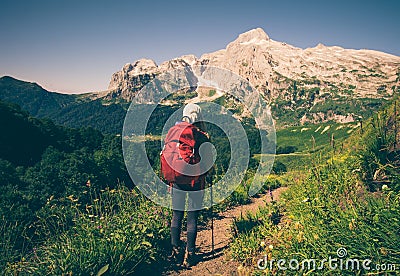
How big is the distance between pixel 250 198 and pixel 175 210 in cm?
466

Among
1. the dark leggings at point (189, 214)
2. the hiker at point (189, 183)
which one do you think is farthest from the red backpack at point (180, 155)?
the dark leggings at point (189, 214)

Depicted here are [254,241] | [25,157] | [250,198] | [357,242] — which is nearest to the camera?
[357,242]

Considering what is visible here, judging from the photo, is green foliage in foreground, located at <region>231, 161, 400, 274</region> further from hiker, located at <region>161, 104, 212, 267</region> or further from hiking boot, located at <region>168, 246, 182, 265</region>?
hiking boot, located at <region>168, 246, 182, 265</region>

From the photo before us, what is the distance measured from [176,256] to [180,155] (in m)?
1.86

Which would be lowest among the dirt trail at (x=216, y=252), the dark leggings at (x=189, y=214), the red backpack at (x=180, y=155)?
the dirt trail at (x=216, y=252)

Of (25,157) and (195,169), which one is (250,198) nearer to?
(195,169)

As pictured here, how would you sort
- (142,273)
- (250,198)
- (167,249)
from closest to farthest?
1. (142,273)
2. (167,249)
3. (250,198)

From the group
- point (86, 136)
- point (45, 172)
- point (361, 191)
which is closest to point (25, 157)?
point (45, 172)

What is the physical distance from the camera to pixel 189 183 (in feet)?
16.4

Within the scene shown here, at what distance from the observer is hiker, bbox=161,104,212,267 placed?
16.1 feet

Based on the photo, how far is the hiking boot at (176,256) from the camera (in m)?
5.05

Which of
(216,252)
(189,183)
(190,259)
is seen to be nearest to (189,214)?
(189,183)

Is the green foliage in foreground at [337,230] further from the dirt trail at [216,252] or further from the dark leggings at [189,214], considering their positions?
the dark leggings at [189,214]

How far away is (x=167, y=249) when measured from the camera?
17.9ft
